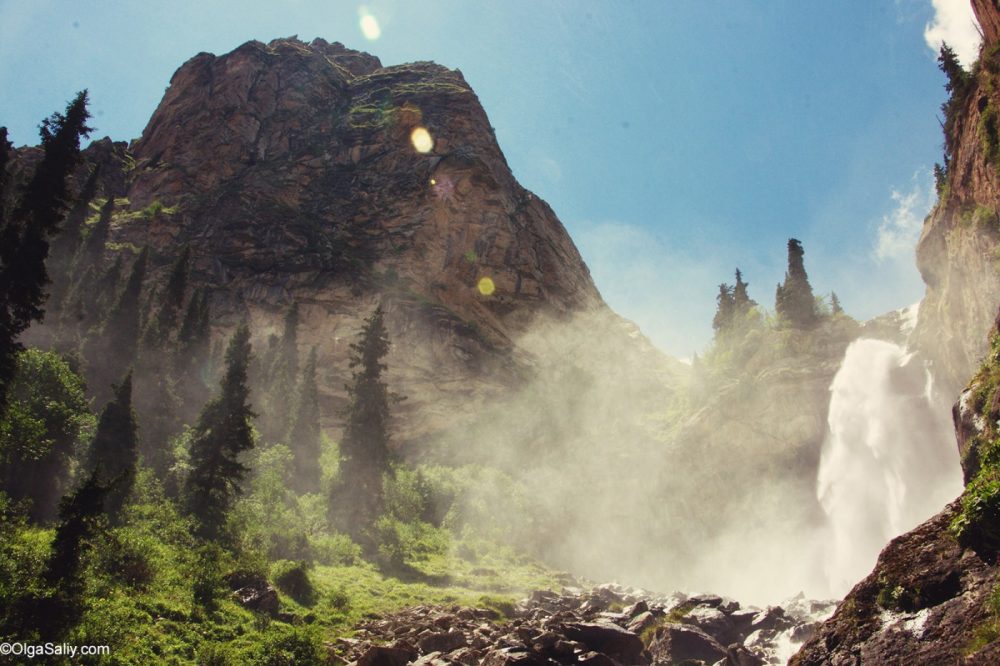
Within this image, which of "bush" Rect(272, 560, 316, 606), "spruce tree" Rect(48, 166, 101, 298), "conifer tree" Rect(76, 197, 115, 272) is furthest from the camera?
"conifer tree" Rect(76, 197, 115, 272)

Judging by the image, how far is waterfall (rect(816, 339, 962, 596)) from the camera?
5347 cm

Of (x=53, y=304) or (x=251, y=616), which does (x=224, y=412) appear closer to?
(x=251, y=616)

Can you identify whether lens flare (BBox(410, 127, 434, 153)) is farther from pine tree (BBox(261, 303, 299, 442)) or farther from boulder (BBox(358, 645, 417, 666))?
boulder (BBox(358, 645, 417, 666))

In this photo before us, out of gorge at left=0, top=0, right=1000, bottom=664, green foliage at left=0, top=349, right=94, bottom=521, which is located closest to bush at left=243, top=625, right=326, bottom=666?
gorge at left=0, top=0, right=1000, bottom=664

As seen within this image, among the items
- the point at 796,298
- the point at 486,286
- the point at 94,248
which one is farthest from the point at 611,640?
the point at 94,248

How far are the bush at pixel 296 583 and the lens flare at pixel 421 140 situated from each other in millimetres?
86601

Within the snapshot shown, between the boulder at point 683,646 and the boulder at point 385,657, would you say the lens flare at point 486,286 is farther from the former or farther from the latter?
the boulder at point 385,657

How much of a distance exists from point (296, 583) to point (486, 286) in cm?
6742

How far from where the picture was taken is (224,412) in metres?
38.2

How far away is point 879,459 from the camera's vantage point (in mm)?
58219

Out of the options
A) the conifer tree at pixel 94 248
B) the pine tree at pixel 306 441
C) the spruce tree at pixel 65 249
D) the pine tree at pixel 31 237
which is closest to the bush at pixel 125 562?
the pine tree at pixel 31 237

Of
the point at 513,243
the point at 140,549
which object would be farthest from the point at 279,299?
the point at 140,549

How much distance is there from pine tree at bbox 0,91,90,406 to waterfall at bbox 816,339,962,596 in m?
58.9

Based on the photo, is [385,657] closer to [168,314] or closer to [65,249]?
[168,314]
